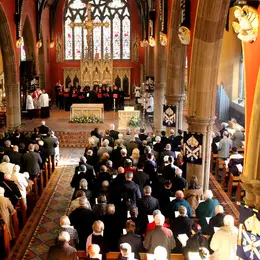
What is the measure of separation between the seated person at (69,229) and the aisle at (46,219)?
2.06m

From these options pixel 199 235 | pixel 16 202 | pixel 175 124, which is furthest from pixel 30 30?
pixel 199 235

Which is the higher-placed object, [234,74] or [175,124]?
[234,74]

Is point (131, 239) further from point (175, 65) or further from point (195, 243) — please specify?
point (175, 65)

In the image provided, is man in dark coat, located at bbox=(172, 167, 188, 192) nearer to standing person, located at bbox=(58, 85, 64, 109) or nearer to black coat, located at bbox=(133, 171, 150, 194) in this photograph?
black coat, located at bbox=(133, 171, 150, 194)

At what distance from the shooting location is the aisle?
10109 millimetres

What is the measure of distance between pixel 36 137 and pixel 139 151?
13.9ft

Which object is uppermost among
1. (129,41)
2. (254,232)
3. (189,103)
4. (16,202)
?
(129,41)

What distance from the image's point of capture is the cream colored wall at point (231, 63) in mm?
22973

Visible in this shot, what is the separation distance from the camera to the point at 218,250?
300 inches

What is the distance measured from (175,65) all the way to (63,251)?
36.0 feet

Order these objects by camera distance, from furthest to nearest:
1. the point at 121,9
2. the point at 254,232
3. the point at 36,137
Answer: the point at 121,9 → the point at 36,137 → the point at 254,232

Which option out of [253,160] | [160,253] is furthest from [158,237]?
[253,160]

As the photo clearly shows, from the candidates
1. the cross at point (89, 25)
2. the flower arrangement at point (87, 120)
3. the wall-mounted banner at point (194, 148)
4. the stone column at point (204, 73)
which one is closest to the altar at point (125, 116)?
the flower arrangement at point (87, 120)

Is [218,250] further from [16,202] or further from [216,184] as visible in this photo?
[216,184]
